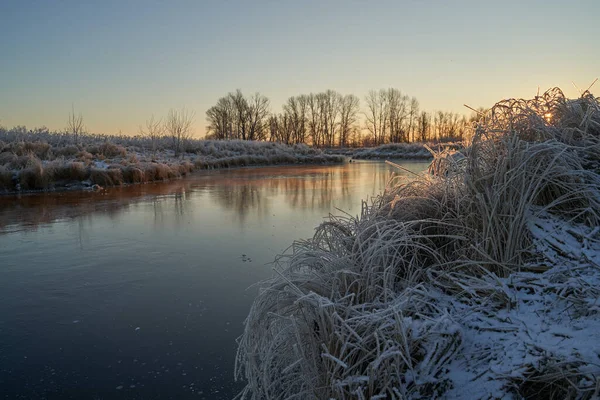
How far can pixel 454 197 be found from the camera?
2516 millimetres

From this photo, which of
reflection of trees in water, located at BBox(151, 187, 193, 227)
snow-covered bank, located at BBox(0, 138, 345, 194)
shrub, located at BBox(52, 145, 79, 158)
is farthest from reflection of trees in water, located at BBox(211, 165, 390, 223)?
shrub, located at BBox(52, 145, 79, 158)

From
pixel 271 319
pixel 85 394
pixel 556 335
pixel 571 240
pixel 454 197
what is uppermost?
pixel 454 197

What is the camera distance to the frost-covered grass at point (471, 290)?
1513 millimetres

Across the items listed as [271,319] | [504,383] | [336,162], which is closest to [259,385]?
[271,319]

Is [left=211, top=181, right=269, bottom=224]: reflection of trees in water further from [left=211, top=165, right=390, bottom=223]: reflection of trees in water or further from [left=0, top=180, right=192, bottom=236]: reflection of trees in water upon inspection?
[left=0, top=180, right=192, bottom=236]: reflection of trees in water

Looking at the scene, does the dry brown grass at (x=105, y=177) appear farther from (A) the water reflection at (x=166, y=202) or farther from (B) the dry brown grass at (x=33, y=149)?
(B) the dry brown grass at (x=33, y=149)

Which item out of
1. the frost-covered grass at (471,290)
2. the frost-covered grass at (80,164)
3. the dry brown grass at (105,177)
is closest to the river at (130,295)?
the frost-covered grass at (471,290)

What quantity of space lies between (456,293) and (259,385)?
1.22m

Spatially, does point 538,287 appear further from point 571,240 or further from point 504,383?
point 504,383

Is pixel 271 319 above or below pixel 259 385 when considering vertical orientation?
above

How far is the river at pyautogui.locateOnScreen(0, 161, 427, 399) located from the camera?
259cm

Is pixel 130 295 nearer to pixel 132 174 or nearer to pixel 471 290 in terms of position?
pixel 471 290

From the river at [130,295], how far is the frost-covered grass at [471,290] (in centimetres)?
93

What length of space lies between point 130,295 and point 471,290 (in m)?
3.26
